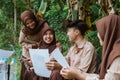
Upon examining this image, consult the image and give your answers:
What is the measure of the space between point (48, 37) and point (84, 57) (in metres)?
0.66

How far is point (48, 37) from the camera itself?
145 inches

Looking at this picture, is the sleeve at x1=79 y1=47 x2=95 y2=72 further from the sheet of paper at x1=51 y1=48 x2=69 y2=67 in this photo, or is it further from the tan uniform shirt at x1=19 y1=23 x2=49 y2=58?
the tan uniform shirt at x1=19 y1=23 x2=49 y2=58

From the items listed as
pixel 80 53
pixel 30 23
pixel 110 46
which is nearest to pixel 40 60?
pixel 80 53

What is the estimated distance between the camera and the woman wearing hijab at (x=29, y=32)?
3.81 m

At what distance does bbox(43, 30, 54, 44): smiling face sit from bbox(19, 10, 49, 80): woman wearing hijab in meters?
0.17

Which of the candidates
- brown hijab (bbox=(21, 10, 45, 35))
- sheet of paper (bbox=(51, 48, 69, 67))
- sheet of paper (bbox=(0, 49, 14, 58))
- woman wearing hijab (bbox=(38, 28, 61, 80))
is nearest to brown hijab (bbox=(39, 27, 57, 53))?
woman wearing hijab (bbox=(38, 28, 61, 80))

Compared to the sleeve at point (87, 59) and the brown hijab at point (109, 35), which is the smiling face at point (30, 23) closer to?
the sleeve at point (87, 59)

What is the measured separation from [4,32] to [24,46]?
4564 millimetres

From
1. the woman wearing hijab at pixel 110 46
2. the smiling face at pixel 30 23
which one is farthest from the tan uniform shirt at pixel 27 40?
the woman wearing hijab at pixel 110 46

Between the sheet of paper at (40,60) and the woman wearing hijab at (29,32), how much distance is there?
424mm

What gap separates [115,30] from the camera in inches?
92.0

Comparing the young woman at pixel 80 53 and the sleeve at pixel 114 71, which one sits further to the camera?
the young woman at pixel 80 53

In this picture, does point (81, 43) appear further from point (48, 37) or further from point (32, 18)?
point (32, 18)

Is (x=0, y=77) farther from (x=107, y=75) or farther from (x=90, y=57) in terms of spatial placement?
(x=107, y=75)
